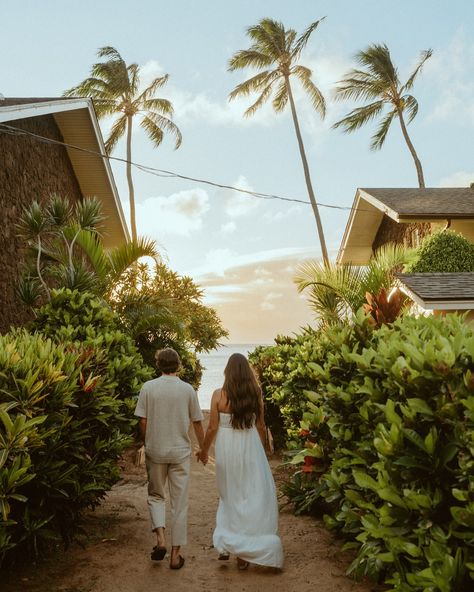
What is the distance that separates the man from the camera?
578 centimetres

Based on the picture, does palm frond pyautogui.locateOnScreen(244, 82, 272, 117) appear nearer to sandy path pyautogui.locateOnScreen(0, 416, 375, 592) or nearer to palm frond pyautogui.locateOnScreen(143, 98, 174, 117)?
palm frond pyautogui.locateOnScreen(143, 98, 174, 117)

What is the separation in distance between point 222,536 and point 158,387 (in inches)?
57.0

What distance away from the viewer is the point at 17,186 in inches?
501

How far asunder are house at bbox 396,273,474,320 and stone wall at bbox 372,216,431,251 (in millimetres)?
6798

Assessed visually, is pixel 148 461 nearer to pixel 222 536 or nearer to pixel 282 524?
pixel 222 536

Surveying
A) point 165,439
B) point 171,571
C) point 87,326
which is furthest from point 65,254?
point 171,571

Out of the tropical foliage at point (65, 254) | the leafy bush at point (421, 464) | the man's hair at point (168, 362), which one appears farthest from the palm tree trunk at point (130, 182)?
the leafy bush at point (421, 464)

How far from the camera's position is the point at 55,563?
18.0 ft

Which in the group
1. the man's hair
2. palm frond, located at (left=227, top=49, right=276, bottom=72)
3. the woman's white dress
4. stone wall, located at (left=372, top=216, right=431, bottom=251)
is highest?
palm frond, located at (left=227, top=49, right=276, bottom=72)

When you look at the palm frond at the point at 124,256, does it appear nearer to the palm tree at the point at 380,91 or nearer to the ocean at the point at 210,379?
the ocean at the point at 210,379

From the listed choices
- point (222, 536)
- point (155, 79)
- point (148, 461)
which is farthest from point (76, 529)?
point (155, 79)

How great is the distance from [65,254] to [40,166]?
260cm

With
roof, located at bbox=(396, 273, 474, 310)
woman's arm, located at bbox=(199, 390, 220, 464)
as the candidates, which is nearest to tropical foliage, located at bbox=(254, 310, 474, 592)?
woman's arm, located at bbox=(199, 390, 220, 464)

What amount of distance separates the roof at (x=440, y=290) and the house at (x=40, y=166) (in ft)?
22.4
